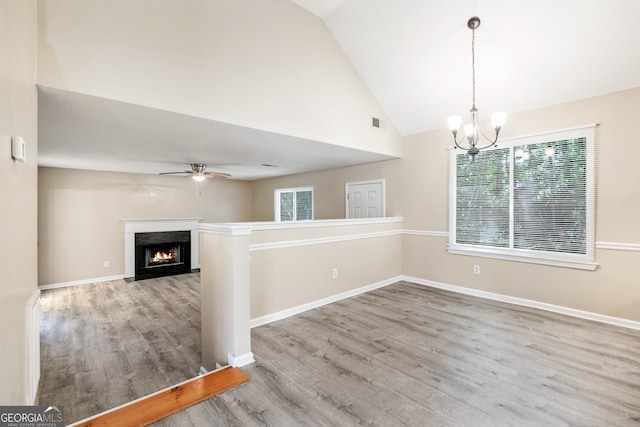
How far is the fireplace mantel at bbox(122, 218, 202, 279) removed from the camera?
6.37 meters

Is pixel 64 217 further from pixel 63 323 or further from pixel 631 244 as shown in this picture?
pixel 631 244

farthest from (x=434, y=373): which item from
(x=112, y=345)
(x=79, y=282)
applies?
(x=79, y=282)

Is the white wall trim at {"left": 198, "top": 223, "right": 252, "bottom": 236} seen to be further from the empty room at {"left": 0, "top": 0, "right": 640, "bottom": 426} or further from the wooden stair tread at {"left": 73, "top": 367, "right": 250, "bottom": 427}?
the wooden stair tread at {"left": 73, "top": 367, "right": 250, "bottom": 427}

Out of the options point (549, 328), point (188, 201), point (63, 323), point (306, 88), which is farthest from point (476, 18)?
point (188, 201)

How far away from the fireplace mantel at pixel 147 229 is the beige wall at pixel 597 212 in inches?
179

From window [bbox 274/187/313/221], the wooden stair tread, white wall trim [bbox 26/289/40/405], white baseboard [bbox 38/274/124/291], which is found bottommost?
white baseboard [bbox 38/274/124/291]

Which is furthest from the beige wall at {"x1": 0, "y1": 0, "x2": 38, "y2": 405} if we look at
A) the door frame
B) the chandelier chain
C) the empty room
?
the door frame

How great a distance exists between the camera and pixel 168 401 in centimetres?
200

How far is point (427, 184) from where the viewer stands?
493 centimetres

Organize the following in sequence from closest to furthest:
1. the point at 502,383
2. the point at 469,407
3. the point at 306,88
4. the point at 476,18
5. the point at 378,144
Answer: the point at 469,407, the point at 502,383, the point at 476,18, the point at 306,88, the point at 378,144

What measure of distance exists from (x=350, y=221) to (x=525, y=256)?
2.45 metres

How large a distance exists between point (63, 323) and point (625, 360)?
6429 millimetres

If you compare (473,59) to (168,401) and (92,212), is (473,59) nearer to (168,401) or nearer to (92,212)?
(168,401)

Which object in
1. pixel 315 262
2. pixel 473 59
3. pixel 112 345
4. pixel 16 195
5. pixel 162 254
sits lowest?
pixel 112 345
